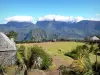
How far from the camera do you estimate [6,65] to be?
37875mm

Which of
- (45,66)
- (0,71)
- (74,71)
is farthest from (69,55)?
(74,71)

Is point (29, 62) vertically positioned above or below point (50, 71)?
above

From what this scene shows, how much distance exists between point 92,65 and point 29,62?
23.6ft

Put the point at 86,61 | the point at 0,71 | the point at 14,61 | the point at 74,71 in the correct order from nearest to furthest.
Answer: the point at 86,61 < the point at 74,71 < the point at 0,71 < the point at 14,61

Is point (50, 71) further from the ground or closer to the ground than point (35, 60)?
closer to the ground

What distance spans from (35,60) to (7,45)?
16.8 meters

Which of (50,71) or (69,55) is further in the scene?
(69,55)

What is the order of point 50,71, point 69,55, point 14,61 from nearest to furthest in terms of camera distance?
point 50,71
point 14,61
point 69,55

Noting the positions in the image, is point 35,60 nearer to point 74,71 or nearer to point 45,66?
point 74,71

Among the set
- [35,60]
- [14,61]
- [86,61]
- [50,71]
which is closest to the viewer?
[86,61]

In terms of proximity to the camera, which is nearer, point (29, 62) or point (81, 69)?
point (81, 69)

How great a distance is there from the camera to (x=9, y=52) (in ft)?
125

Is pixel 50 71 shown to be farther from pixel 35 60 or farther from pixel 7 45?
pixel 35 60

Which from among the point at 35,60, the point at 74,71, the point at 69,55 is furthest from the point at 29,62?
the point at 69,55
